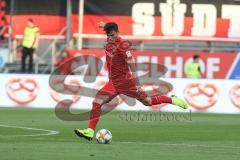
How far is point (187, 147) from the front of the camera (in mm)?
14977

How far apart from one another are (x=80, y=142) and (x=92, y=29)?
1643cm

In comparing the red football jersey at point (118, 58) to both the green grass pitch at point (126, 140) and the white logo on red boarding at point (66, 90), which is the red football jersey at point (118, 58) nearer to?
the green grass pitch at point (126, 140)

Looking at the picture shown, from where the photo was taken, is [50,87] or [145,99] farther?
[50,87]

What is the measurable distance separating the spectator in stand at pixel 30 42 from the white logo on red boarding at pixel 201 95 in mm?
6365

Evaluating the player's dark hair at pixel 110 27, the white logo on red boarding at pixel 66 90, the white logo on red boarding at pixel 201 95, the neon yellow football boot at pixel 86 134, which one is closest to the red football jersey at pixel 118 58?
the player's dark hair at pixel 110 27

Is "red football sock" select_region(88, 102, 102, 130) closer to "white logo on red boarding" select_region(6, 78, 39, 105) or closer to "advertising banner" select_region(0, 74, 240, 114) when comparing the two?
"advertising banner" select_region(0, 74, 240, 114)

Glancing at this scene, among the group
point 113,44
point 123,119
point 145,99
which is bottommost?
point 123,119

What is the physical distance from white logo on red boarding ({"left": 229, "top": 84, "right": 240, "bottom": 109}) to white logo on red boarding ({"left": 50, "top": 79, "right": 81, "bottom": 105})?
16.7 ft

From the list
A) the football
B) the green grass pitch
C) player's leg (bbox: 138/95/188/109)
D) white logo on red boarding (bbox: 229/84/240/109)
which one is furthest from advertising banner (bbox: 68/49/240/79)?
the football

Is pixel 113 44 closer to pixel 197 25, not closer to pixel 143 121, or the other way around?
pixel 143 121

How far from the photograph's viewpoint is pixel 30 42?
30.7 meters

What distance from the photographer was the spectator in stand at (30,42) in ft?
100

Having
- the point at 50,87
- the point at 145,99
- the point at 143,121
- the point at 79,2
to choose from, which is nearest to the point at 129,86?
the point at 145,99

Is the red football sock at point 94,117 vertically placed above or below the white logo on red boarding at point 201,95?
above
